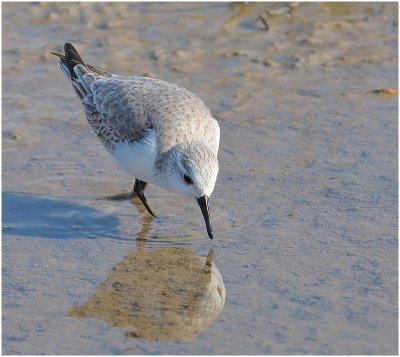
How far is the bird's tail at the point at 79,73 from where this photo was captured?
778cm

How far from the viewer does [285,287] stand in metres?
5.93

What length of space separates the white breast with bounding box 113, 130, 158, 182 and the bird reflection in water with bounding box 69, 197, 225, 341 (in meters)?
0.56

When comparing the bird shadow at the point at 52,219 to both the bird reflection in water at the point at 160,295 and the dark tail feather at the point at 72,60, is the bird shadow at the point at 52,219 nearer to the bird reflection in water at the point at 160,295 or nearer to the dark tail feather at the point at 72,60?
the bird reflection in water at the point at 160,295

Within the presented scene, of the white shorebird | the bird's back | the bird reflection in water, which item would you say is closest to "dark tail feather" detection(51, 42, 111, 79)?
the bird's back

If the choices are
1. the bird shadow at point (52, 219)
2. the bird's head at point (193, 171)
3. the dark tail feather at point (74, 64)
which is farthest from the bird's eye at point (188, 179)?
the dark tail feather at point (74, 64)

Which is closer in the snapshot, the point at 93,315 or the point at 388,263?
the point at 93,315

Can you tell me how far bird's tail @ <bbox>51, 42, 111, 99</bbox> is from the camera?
7777 millimetres

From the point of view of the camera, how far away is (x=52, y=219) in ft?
23.2

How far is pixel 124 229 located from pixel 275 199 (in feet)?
4.12

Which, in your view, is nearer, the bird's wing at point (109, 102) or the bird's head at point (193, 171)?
the bird's head at point (193, 171)

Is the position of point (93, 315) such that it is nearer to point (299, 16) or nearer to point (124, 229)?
point (124, 229)

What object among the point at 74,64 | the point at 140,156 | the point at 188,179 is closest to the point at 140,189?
the point at 140,156

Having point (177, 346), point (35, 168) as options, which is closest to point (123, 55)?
point (35, 168)

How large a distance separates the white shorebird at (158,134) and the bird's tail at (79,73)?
0.20 metres
